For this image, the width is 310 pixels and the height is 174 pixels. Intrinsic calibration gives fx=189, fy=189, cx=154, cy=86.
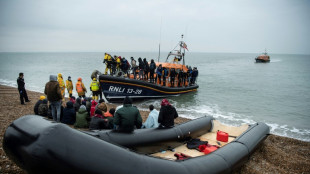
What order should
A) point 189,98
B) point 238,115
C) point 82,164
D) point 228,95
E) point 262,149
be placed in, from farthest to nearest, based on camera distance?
point 228,95 < point 189,98 < point 238,115 < point 262,149 < point 82,164

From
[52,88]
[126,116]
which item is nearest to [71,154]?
[126,116]

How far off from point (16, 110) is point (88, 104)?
3.93m

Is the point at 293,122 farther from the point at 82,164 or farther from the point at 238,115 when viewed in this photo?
the point at 82,164

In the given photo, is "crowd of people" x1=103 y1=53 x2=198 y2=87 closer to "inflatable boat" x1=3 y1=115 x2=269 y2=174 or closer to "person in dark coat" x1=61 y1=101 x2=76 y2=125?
"person in dark coat" x1=61 y1=101 x2=76 y2=125

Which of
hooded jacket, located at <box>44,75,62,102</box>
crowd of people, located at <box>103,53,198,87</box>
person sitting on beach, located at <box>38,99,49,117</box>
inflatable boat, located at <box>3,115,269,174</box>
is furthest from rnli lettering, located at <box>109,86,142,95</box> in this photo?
inflatable boat, located at <box>3,115,269,174</box>

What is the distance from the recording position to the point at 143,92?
480 inches

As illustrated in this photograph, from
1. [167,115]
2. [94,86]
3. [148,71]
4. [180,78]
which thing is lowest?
[167,115]

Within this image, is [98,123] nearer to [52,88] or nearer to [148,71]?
[52,88]

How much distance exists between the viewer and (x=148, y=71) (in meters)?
12.3

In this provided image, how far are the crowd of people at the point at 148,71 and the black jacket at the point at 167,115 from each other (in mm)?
7238

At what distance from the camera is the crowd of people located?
11.7 m

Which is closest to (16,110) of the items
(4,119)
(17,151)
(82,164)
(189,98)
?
(4,119)

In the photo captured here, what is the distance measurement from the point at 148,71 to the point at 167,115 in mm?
7789

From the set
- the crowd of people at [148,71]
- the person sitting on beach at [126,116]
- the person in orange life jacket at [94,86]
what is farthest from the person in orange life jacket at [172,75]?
the person sitting on beach at [126,116]
